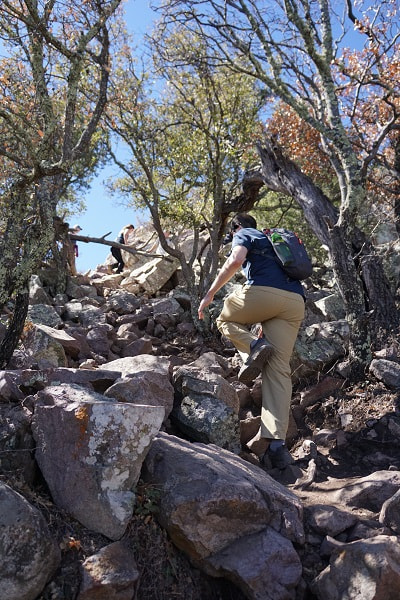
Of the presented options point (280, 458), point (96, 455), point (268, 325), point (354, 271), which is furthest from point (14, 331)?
point (354, 271)

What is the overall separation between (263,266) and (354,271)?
7.03 ft

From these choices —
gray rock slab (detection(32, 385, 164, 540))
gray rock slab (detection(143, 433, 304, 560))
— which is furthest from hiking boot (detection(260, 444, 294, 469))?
gray rock slab (detection(32, 385, 164, 540))

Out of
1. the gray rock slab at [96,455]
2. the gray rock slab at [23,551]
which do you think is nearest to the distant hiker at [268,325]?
the gray rock slab at [96,455]

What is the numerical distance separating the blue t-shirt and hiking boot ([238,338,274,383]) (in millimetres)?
513

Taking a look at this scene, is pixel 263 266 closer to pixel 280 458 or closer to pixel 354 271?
pixel 280 458

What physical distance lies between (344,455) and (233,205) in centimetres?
519

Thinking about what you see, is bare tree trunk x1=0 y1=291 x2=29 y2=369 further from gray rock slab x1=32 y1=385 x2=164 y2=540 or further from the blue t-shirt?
the blue t-shirt

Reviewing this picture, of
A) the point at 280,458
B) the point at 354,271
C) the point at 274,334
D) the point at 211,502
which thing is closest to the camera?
the point at 211,502

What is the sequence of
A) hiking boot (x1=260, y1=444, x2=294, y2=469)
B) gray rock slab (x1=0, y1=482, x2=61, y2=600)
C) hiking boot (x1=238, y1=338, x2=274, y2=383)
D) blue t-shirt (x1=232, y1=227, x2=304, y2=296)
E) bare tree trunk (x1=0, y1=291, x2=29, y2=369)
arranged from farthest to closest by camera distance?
1. bare tree trunk (x1=0, y1=291, x2=29, y2=369)
2. blue t-shirt (x1=232, y1=227, x2=304, y2=296)
3. hiking boot (x1=238, y1=338, x2=274, y2=383)
4. hiking boot (x1=260, y1=444, x2=294, y2=469)
5. gray rock slab (x1=0, y1=482, x2=61, y2=600)

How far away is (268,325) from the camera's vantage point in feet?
15.5

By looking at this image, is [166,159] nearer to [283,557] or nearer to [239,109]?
[239,109]

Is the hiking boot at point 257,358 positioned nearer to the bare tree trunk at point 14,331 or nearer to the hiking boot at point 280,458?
the hiking boot at point 280,458

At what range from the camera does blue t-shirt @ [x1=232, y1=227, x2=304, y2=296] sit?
4.61 m

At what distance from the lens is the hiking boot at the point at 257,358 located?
4500 millimetres
